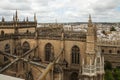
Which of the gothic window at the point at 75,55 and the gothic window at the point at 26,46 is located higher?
the gothic window at the point at 26,46

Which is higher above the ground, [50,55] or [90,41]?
[90,41]

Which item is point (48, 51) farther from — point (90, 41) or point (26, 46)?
point (90, 41)

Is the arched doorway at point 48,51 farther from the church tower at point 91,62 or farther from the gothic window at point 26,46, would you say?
the church tower at point 91,62

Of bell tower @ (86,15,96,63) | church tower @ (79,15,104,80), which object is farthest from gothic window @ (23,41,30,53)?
bell tower @ (86,15,96,63)

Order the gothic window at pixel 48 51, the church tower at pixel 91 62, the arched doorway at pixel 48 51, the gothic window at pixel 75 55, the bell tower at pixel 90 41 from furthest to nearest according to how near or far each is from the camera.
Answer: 1. the gothic window at pixel 48 51
2. the arched doorway at pixel 48 51
3. the gothic window at pixel 75 55
4. the bell tower at pixel 90 41
5. the church tower at pixel 91 62

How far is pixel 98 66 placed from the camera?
27688mm

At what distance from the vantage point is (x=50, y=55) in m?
34.1

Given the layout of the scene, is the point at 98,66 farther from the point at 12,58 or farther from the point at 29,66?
the point at 12,58

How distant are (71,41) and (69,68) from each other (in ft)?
14.1

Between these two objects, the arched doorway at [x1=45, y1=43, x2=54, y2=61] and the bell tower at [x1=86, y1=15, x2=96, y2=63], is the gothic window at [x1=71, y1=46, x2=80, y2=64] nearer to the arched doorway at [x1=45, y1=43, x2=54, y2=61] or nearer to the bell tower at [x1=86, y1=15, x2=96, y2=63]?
the bell tower at [x1=86, y1=15, x2=96, y2=63]

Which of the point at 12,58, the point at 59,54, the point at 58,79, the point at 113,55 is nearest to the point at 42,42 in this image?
the point at 59,54

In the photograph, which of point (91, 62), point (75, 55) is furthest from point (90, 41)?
point (75, 55)

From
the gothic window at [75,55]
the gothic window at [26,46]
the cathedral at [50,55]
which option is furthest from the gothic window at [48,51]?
the gothic window at [75,55]

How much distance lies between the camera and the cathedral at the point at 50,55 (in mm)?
26688
